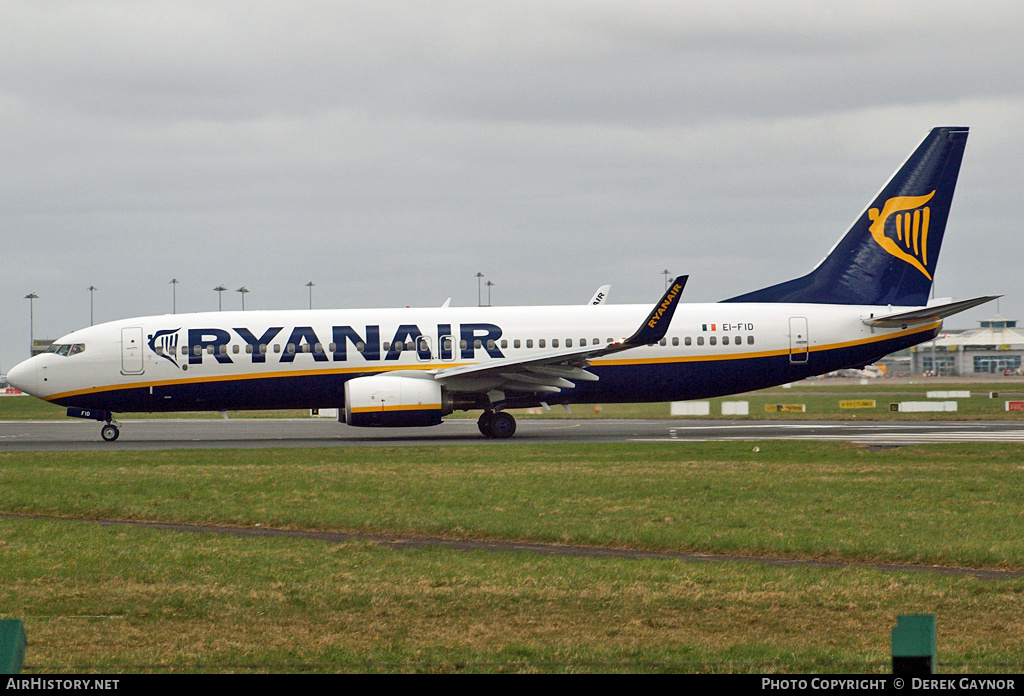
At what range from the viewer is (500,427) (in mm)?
32500

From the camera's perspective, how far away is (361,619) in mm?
10016

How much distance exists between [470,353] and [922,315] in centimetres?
1331

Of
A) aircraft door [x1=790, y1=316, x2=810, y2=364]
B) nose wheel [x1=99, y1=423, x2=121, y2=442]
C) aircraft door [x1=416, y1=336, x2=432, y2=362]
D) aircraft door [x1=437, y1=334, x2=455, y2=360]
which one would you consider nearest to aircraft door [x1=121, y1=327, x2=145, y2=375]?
nose wheel [x1=99, y1=423, x2=121, y2=442]

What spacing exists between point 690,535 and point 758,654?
5457mm

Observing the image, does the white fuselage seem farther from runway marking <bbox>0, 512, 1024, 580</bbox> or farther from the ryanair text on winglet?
runway marking <bbox>0, 512, 1024, 580</bbox>

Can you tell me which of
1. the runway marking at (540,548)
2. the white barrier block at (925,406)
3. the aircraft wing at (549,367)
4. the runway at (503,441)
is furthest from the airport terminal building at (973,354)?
the runway marking at (540,548)

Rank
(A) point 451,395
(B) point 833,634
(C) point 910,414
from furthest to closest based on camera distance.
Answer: (C) point 910,414 → (A) point 451,395 → (B) point 833,634

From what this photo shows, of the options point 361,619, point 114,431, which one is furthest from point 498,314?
point 361,619

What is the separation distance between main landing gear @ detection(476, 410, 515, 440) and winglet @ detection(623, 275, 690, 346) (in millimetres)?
4428

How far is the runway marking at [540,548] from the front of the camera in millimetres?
12031

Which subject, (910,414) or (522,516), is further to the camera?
(910,414)

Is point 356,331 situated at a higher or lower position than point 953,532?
higher

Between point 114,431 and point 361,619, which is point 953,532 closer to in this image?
point 361,619

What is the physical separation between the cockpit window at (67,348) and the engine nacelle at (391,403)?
8783 millimetres
